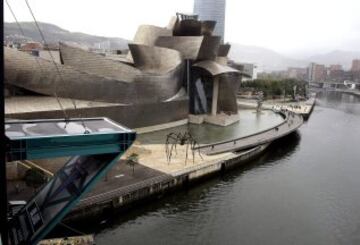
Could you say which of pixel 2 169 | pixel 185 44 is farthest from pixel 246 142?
pixel 2 169

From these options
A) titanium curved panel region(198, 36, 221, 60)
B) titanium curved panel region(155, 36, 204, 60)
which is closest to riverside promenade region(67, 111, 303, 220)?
titanium curved panel region(155, 36, 204, 60)

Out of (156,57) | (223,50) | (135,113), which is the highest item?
(223,50)

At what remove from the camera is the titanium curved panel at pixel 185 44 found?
169 feet

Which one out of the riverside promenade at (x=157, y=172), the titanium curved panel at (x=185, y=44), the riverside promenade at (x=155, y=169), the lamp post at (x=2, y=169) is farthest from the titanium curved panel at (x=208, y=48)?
the lamp post at (x=2, y=169)

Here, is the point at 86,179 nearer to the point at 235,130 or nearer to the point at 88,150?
the point at 88,150

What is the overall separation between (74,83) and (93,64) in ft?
9.50

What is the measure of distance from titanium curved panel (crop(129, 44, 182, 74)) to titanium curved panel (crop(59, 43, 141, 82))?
8.20m

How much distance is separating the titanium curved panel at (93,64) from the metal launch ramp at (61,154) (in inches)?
898

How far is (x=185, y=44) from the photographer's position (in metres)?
52.5

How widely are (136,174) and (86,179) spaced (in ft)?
43.1

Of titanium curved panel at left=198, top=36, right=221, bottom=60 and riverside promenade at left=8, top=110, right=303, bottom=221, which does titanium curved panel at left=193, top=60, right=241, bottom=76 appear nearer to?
titanium curved panel at left=198, top=36, right=221, bottom=60

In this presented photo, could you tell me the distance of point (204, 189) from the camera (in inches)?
1182

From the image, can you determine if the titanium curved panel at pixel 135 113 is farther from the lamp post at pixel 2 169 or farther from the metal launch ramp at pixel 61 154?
the lamp post at pixel 2 169

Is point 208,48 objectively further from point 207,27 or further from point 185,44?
point 207,27
